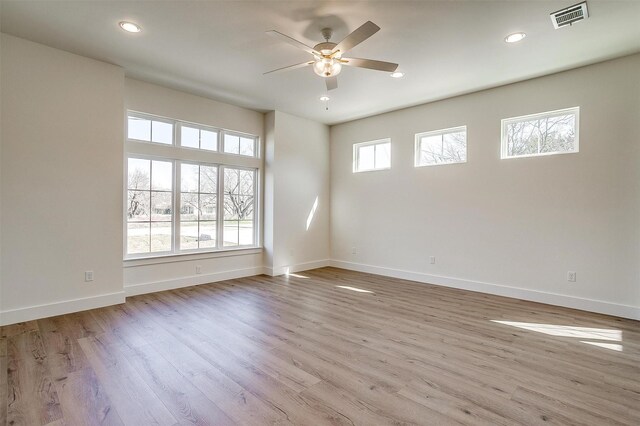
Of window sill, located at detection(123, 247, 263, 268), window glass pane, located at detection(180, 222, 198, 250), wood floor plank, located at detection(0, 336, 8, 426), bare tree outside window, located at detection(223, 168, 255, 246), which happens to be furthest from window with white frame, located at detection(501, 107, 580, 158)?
wood floor plank, located at detection(0, 336, 8, 426)

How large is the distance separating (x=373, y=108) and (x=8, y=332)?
5.78m

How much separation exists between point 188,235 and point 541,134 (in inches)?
217

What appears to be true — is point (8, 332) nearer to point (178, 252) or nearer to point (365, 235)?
Result: point (178, 252)

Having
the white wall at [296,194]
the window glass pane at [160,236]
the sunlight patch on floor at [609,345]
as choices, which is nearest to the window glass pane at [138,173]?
the window glass pane at [160,236]

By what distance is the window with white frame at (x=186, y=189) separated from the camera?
455cm

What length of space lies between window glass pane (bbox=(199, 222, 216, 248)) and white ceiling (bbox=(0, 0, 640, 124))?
87.7 inches

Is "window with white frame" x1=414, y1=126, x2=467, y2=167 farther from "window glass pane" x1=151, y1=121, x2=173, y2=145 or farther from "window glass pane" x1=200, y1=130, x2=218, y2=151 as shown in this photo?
"window glass pane" x1=151, y1=121, x2=173, y2=145

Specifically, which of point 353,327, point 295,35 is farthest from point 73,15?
point 353,327

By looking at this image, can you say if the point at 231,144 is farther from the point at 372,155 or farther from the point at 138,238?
the point at 372,155

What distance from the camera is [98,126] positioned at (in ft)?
12.9

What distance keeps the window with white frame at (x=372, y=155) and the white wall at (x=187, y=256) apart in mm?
1994

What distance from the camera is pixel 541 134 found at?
4.34 meters

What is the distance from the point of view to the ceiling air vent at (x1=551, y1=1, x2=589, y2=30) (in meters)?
2.74

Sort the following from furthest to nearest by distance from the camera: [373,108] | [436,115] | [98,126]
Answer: [373,108], [436,115], [98,126]
